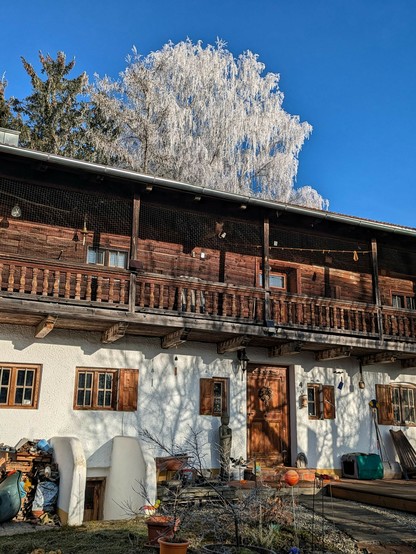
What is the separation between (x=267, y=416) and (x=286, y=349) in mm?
1803

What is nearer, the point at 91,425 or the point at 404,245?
the point at 91,425

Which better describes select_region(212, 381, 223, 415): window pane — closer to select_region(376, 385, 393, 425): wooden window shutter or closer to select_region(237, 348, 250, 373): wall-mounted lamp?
select_region(237, 348, 250, 373): wall-mounted lamp

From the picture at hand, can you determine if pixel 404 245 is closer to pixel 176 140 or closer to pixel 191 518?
pixel 191 518

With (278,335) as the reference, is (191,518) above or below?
below

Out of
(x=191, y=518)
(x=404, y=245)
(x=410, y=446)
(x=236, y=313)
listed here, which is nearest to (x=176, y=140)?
(x=404, y=245)

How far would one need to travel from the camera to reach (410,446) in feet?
47.2

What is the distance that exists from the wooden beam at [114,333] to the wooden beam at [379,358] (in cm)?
671

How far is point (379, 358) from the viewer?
46.7ft

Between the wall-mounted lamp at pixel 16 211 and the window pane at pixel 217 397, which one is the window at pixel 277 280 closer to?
the window pane at pixel 217 397

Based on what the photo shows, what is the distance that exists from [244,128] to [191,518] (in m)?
19.9

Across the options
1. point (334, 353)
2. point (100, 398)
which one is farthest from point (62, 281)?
point (334, 353)

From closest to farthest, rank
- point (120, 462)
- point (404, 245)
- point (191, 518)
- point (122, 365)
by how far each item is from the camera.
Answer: point (191, 518), point (120, 462), point (122, 365), point (404, 245)

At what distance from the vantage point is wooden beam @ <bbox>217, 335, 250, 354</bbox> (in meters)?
12.2

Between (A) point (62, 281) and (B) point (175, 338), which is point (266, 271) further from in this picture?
(A) point (62, 281)
